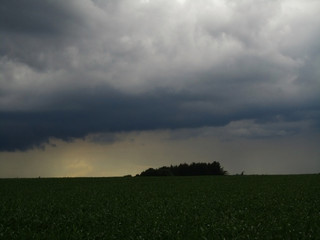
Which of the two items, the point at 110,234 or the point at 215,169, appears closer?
the point at 110,234

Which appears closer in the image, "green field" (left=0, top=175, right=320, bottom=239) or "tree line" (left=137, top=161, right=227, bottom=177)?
"green field" (left=0, top=175, right=320, bottom=239)

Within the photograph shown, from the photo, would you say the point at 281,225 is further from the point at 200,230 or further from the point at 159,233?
the point at 159,233

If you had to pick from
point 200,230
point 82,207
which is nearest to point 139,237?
point 200,230

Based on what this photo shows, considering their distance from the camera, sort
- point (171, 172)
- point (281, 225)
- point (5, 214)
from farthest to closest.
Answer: point (171, 172) < point (5, 214) < point (281, 225)

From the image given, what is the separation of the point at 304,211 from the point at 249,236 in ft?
23.0

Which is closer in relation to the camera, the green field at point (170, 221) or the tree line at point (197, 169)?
the green field at point (170, 221)

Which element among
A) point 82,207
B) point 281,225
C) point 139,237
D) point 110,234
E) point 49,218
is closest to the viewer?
point 139,237

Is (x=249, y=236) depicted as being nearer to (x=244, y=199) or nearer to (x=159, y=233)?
(x=159, y=233)

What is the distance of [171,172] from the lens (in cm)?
10744

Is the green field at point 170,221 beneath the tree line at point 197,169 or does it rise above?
beneath

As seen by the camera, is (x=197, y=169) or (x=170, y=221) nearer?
(x=170, y=221)

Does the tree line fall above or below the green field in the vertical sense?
above

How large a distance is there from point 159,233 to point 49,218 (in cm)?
684

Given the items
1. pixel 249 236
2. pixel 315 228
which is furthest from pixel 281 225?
pixel 249 236
